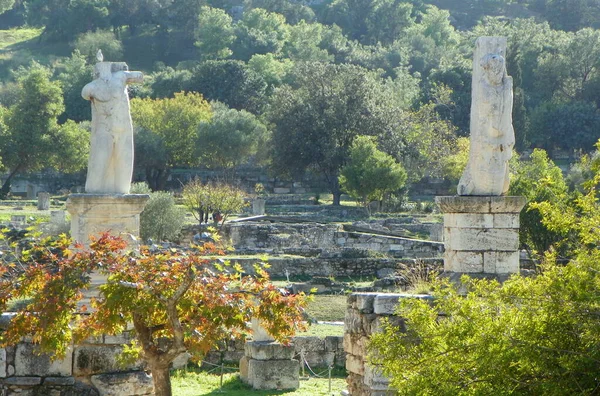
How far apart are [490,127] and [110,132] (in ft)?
13.5

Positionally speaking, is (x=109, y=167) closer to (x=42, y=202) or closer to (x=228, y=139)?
(x=42, y=202)

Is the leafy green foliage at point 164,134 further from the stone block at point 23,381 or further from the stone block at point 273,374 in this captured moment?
the stone block at point 23,381

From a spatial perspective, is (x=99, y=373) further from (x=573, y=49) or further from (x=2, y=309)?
(x=573, y=49)

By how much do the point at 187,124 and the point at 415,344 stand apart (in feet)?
172

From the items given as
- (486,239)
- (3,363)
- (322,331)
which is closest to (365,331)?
(486,239)

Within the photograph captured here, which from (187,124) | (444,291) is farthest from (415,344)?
(187,124)

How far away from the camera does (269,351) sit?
15008 mm

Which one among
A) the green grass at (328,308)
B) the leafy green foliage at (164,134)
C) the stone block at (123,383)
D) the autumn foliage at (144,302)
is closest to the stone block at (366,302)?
the autumn foliage at (144,302)

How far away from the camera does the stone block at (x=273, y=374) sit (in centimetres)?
1491

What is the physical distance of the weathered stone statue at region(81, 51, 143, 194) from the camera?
571 inches

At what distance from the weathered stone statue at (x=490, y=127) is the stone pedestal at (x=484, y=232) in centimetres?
25

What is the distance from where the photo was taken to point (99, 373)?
10.5m

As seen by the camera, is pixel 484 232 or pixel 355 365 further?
pixel 484 232

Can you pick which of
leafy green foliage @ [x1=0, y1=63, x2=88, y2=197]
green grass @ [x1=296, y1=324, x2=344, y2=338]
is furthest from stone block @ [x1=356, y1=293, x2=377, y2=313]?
leafy green foliage @ [x1=0, y1=63, x2=88, y2=197]
